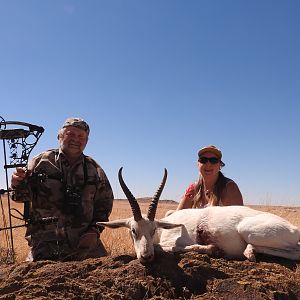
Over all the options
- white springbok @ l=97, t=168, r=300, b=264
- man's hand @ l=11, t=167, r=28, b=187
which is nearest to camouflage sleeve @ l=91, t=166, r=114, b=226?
man's hand @ l=11, t=167, r=28, b=187

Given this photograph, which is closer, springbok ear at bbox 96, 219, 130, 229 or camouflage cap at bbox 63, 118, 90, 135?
springbok ear at bbox 96, 219, 130, 229

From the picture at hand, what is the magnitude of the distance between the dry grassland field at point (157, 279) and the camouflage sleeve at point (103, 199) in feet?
7.16

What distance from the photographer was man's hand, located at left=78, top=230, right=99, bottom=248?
6500mm

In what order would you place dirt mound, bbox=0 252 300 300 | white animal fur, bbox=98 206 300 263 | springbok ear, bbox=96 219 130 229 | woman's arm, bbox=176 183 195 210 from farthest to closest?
woman's arm, bbox=176 183 195 210
springbok ear, bbox=96 219 130 229
white animal fur, bbox=98 206 300 263
dirt mound, bbox=0 252 300 300

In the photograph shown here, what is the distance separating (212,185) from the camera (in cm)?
693

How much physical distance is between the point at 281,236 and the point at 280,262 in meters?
0.29

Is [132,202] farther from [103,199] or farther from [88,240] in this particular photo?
[103,199]

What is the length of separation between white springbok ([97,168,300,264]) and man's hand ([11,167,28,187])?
59.3 inches

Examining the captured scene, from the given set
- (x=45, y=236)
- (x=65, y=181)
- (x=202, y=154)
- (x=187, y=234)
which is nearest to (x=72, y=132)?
(x=65, y=181)

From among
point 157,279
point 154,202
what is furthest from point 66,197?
point 157,279

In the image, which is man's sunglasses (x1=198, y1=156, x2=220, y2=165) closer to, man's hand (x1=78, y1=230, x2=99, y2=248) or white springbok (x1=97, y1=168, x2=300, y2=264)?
white springbok (x1=97, y1=168, x2=300, y2=264)

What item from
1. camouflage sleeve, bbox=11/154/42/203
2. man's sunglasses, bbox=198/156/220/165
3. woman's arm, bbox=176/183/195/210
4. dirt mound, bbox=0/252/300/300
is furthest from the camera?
woman's arm, bbox=176/183/195/210

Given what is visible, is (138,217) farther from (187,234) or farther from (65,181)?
(65,181)

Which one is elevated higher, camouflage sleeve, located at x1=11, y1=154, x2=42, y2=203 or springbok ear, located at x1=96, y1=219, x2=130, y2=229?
camouflage sleeve, located at x1=11, y1=154, x2=42, y2=203
